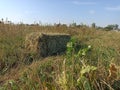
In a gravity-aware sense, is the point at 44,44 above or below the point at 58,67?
below

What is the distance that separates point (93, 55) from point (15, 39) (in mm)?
2768

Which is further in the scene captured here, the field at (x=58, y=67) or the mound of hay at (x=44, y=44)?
the mound of hay at (x=44, y=44)

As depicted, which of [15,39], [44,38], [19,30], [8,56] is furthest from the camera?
[19,30]

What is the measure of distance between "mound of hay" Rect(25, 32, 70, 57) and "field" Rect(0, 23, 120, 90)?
246 millimetres

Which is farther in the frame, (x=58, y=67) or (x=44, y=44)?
(x=44, y=44)

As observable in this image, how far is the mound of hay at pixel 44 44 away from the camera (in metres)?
7.23

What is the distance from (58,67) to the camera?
3.83 metres

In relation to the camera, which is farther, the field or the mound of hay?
the mound of hay

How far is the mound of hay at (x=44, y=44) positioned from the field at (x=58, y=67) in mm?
246

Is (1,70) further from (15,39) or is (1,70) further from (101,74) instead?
(101,74)

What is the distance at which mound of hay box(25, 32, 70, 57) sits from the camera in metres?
7.23

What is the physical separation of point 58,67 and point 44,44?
357cm

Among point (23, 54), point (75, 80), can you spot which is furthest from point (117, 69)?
point (23, 54)

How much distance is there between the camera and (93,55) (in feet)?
20.4
